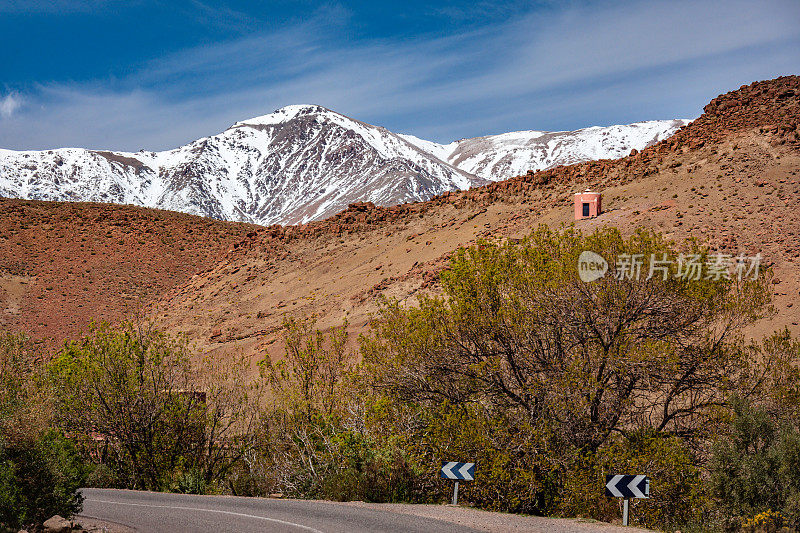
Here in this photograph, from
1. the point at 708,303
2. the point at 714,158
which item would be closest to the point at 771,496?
the point at 708,303

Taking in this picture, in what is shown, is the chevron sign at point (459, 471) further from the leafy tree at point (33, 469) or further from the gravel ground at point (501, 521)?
the leafy tree at point (33, 469)

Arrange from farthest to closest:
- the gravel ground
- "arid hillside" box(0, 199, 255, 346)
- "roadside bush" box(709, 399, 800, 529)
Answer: "arid hillside" box(0, 199, 255, 346) → "roadside bush" box(709, 399, 800, 529) → the gravel ground

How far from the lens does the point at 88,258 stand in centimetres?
6500

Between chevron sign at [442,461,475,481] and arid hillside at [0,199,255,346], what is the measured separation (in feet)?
146

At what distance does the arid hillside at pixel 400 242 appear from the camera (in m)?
34.6

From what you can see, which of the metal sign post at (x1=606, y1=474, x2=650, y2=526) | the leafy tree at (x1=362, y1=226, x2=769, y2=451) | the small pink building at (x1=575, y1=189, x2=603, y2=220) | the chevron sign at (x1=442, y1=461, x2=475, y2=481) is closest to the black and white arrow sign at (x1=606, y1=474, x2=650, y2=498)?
the metal sign post at (x1=606, y1=474, x2=650, y2=526)

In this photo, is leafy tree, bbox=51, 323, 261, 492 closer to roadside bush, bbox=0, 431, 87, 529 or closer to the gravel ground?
roadside bush, bbox=0, 431, 87, 529

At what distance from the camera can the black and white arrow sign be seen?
1201 cm

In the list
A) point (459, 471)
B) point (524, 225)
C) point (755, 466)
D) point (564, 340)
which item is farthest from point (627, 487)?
point (524, 225)

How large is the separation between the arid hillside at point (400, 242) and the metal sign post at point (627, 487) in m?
17.4

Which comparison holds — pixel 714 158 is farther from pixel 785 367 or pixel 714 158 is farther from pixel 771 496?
pixel 771 496

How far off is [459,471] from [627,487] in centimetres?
322

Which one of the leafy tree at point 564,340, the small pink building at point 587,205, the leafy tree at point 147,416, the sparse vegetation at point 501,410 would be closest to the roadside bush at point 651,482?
the sparse vegetation at point 501,410

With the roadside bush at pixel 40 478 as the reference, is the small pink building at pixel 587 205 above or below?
above
